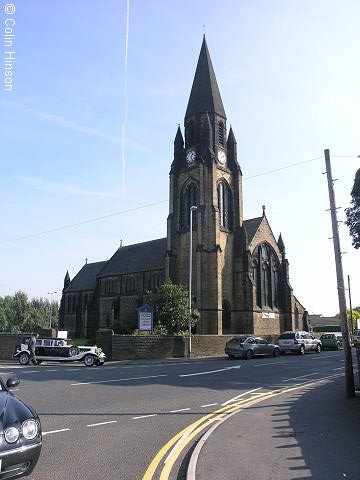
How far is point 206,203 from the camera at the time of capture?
43.6 meters

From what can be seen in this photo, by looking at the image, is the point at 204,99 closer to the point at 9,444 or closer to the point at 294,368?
the point at 294,368

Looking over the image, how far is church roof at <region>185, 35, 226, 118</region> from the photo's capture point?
47281mm

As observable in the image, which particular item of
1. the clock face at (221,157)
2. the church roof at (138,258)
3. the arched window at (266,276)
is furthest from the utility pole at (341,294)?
the church roof at (138,258)

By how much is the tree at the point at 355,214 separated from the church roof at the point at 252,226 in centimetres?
2131

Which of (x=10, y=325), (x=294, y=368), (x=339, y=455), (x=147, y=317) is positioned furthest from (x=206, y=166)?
(x=10, y=325)

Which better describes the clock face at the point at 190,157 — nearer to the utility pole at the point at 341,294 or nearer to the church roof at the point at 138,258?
the church roof at the point at 138,258

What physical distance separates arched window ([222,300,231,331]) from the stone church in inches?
4.0

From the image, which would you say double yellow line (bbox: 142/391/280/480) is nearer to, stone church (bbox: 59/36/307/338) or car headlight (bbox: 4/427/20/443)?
car headlight (bbox: 4/427/20/443)

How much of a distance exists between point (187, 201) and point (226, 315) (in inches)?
517

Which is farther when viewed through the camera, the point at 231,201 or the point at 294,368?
the point at 231,201

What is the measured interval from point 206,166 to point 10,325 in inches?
2717

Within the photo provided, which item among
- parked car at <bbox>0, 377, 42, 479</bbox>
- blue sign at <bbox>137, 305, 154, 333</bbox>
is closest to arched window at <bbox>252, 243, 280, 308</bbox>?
blue sign at <bbox>137, 305, 154, 333</bbox>

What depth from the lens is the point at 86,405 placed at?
986cm

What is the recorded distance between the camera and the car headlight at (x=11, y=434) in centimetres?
455
